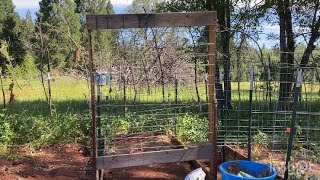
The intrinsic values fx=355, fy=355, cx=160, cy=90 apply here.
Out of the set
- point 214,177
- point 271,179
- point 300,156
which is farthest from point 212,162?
point 300,156

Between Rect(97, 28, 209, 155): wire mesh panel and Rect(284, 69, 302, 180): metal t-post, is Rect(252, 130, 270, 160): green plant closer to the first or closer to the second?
Rect(97, 28, 209, 155): wire mesh panel

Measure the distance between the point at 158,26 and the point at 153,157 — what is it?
1247 millimetres

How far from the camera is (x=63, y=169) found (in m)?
3.85

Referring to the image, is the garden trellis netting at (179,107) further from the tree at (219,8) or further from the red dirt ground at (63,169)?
the tree at (219,8)

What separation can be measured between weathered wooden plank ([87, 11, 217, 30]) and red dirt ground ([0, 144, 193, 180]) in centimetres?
161

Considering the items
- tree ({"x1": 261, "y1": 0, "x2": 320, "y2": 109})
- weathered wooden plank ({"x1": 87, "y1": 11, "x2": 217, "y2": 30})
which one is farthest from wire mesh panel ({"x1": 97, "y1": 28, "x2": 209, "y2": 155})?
tree ({"x1": 261, "y1": 0, "x2": 320, "y2": 109})

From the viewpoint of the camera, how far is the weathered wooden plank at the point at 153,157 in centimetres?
331

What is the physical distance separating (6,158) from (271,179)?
3023mm

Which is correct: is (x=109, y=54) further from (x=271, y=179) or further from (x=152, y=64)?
(x=271, y=179)

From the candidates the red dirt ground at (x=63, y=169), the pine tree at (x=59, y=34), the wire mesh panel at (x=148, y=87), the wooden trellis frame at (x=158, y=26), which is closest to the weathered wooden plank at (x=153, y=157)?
the wooden trellis frame at (x=158, y=26)

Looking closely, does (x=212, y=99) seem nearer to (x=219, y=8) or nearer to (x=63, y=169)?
(x=63, y=169)

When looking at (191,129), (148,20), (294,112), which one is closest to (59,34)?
(191,129)

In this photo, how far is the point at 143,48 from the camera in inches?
212

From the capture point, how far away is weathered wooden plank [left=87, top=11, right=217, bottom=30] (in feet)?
9.87
